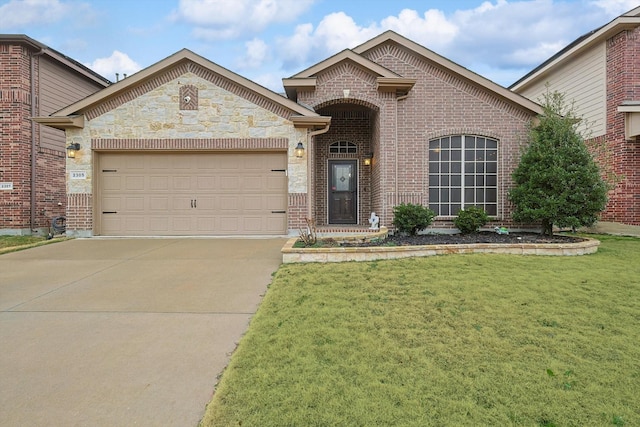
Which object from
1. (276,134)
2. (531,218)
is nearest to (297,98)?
(276,134)

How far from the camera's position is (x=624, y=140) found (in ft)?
36.4

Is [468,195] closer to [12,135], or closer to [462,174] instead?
[462,174]

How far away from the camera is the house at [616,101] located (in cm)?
1098

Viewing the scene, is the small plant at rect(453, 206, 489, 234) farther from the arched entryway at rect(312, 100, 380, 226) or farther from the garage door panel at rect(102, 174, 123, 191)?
the garage door panel at rect(102, 174, 123, 191)

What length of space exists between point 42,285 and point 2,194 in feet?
26.5

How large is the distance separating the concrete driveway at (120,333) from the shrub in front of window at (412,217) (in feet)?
12.9

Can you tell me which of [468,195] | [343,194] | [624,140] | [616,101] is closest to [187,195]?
[343,194]

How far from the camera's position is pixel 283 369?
2877 mm

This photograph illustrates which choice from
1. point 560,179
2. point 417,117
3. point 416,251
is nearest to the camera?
point 416,251

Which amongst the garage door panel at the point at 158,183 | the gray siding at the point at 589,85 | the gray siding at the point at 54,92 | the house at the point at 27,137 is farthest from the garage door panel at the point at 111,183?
the gray siding at the point at 589,85

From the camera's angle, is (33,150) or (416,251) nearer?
(416,251)

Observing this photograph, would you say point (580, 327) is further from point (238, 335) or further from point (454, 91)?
point (454, 91)

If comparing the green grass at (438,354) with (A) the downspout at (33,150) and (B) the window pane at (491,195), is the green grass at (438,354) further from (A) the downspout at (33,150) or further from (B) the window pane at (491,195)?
(A) the downspout at (33,150)

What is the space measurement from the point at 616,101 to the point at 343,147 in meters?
8.42
